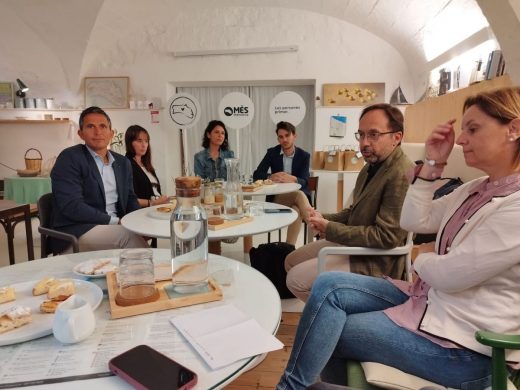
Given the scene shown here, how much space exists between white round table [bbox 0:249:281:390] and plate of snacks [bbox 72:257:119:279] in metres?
0.08

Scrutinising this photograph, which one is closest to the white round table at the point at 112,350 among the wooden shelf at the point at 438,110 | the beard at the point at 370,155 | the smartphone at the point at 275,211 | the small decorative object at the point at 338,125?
the beard at the point at 370,155

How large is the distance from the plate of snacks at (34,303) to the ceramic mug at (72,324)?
0.21ft

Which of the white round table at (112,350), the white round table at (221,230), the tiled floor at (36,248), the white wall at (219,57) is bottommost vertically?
the tiled floor at (36,248)

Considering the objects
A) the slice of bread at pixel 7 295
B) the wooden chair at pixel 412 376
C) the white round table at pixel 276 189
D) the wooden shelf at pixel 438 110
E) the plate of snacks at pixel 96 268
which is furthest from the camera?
the white round table at pixel 276 189

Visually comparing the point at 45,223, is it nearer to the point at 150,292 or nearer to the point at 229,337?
the point at 150,292

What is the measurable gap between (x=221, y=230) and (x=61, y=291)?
3.12 feet

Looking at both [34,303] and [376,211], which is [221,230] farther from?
[34,303]

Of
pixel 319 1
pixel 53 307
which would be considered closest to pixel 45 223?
pixel 53 307

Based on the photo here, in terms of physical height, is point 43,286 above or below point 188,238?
below

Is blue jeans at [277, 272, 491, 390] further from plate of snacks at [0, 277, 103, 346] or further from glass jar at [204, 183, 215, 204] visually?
glass jar at [204, 183, 215, 204]

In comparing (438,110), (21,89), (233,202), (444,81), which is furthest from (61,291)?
(21,89)

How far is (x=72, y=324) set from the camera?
2.56ft

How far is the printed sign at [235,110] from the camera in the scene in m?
4.51

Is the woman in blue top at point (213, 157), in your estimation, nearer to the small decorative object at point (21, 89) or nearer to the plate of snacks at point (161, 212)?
the plate of snacks at point (161, 212)
